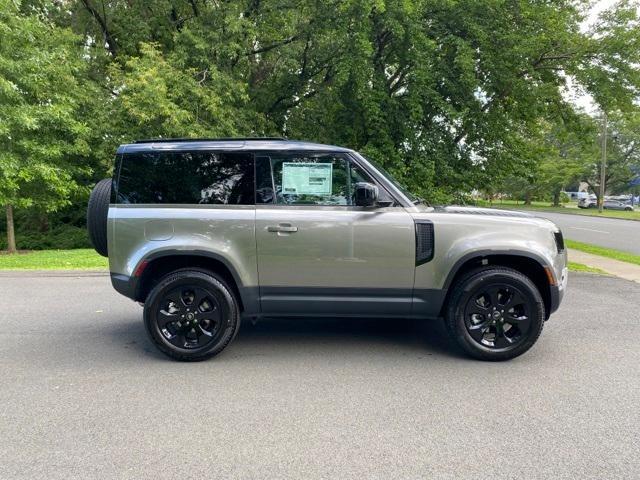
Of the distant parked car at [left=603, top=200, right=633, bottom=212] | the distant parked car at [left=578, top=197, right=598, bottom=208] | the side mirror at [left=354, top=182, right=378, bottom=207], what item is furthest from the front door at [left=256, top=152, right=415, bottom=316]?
the distant parked car at [left=578, top=197, right=598, bottom=208]

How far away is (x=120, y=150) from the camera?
14.5 ft

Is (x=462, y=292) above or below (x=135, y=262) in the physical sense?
below

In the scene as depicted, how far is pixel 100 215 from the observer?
15.0 feet

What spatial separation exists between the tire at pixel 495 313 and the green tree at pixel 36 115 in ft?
36.7

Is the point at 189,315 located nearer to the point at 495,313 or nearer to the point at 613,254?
the point at 495,313

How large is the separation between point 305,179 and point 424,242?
4.11 ft

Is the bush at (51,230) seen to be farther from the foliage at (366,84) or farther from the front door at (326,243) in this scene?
the front door at (326,243)

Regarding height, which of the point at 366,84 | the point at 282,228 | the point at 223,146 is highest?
the point at 366,84

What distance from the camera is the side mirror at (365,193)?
13.5 feet

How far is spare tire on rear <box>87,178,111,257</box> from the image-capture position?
455 centimetres

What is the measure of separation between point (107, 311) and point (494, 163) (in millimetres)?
12484

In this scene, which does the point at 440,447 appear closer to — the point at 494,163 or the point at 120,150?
the point at 120,150

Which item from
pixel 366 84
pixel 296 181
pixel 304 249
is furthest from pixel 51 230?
pixel 304 249

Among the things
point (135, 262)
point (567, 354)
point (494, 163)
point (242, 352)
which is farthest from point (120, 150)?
point (494, 163)
